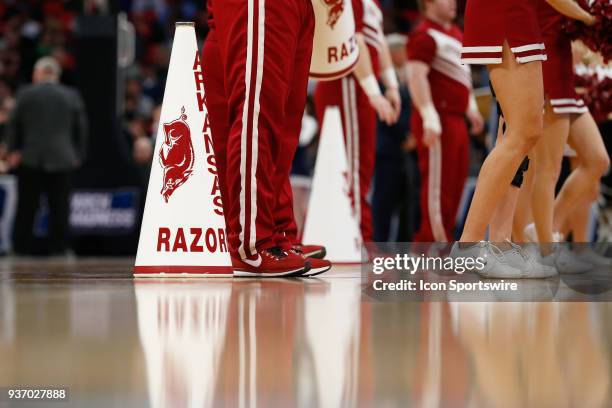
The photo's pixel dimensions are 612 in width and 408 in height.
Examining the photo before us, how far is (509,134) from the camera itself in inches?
167

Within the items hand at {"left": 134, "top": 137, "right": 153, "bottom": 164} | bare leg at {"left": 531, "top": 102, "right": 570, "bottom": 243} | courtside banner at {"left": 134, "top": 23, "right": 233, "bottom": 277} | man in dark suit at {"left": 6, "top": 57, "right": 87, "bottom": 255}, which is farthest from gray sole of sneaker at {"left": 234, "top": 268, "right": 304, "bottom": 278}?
hand at {"left": 134, "top": 137, "right": 153, "bottom": 164}

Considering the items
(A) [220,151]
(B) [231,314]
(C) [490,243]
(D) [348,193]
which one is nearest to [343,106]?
(D) [348,193]

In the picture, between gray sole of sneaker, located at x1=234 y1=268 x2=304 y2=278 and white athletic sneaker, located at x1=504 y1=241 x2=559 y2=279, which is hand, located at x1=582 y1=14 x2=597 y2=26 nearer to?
white athletic sneaker, located at x1=504 y1=241 x2=559 y2=279

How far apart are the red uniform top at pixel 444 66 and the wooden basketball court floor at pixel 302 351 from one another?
382cm

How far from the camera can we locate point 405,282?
11.0 ft

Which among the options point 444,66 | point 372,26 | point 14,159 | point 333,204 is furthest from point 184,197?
point 14,159

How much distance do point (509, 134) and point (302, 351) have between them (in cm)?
235

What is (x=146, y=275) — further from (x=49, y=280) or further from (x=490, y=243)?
(x=490, y=243)

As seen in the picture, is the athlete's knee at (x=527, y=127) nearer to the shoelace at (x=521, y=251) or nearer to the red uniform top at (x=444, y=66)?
the shoelace at (x=521, y=251)

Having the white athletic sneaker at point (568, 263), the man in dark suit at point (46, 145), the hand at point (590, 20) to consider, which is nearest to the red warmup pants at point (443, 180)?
the white athletic sneaker at point (568, 263)

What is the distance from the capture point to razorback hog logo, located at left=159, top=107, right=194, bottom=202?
431 centimetres

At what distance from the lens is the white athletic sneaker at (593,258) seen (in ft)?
17.4

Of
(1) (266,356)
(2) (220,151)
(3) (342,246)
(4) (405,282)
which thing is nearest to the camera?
(1) (266,356)

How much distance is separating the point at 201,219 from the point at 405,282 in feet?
3.73
